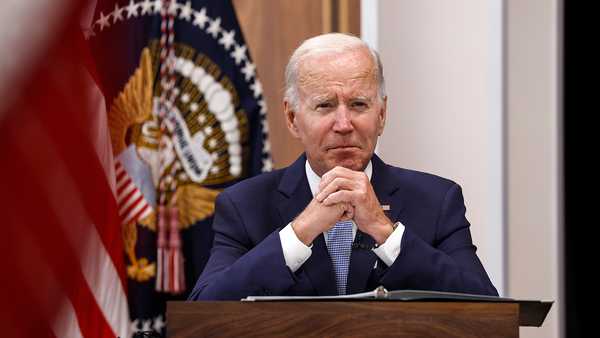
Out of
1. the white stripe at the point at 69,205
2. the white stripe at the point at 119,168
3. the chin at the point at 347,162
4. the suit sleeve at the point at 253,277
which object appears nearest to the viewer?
the white stripe at the point at 69,205

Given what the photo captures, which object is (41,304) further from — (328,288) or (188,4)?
(188,4)

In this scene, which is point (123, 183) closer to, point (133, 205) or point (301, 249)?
point (133, 205)

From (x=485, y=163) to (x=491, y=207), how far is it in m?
0.19

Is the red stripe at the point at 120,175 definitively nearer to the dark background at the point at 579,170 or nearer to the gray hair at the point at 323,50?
the gray hair at the point at 323,50

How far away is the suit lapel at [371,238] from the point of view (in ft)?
8.13

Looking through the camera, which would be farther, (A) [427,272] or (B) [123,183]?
(B) [123,183]

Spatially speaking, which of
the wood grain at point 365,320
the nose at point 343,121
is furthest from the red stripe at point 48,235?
the nose at point 343,121

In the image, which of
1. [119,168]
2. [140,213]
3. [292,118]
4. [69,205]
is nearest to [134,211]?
[140,213]

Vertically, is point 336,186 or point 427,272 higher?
point 336,186

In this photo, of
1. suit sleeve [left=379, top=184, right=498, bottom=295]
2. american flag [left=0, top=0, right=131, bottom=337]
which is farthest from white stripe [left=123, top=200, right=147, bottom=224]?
american flag [left=0, top=0, right=131, bottom=337]

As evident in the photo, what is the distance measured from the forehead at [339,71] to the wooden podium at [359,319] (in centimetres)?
97

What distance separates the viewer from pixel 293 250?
92.5 inches

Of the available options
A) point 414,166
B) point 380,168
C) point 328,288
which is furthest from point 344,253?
point 414,166

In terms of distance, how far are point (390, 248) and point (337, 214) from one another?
6.5 inches
